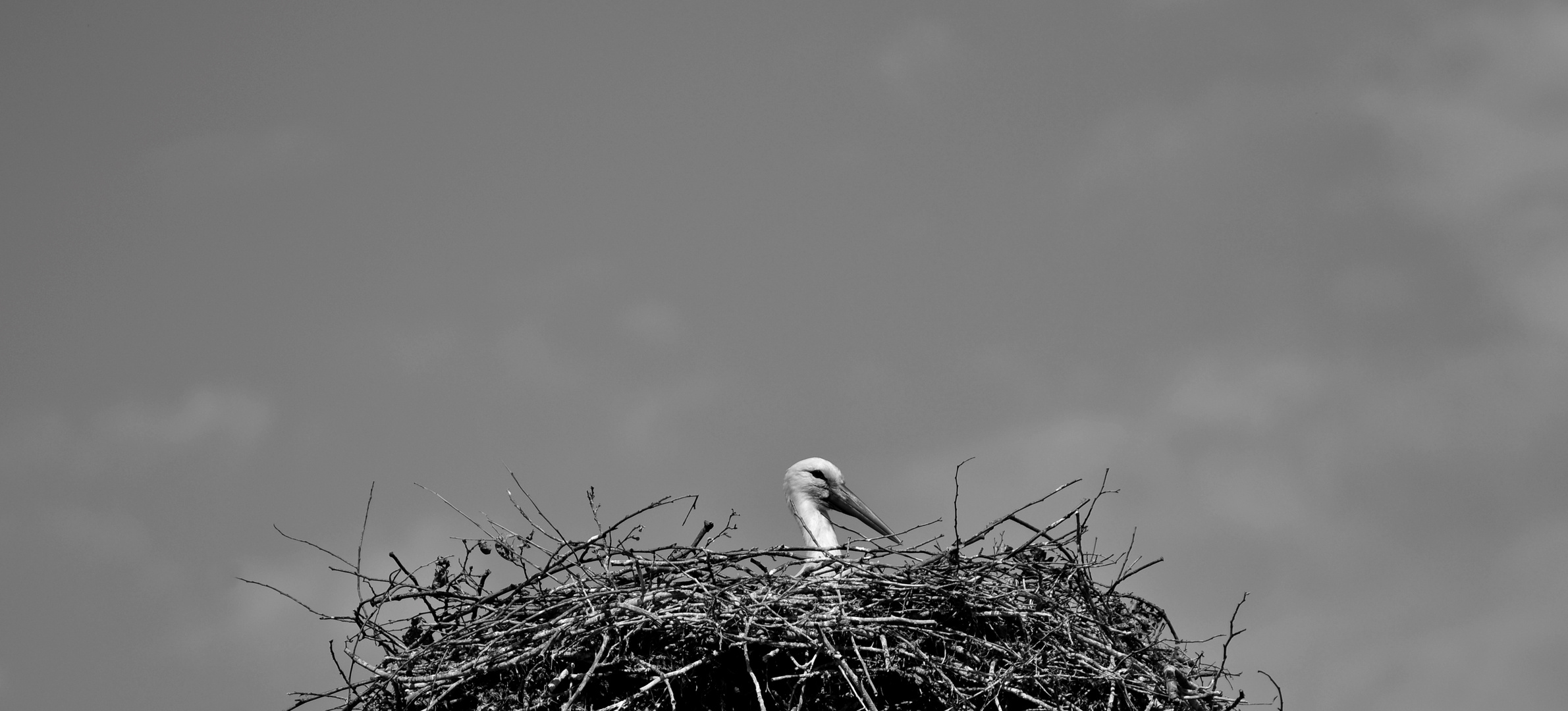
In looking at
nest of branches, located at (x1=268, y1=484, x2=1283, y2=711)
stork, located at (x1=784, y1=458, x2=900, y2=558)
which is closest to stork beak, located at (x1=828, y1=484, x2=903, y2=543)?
stork, located at (x1=784, y1=458, x2=900, y2=558)

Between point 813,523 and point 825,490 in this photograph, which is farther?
point 825,490

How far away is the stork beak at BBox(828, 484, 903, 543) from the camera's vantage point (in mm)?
7234

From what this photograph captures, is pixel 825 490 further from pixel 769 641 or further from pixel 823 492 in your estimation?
pixel 769 641

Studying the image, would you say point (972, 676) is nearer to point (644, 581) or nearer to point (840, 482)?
point (644, 581)

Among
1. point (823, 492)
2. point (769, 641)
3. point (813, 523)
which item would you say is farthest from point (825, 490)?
point (769, 641)

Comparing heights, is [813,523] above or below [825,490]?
below

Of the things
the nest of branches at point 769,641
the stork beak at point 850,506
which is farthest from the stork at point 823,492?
the nest of branches at point 769,641

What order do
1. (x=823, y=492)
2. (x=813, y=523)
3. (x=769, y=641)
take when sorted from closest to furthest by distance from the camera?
(x=769, y=641) < (x=813, y=523) < (x=823, y=492)

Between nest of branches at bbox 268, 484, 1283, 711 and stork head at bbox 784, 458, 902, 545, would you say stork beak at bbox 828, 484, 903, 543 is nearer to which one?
stork head at bbox 784, 458, 902, 545

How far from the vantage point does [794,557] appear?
484 cm

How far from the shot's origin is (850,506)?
725cm

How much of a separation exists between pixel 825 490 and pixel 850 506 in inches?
5.5

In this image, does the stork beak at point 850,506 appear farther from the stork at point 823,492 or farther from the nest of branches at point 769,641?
the nest of branches at point 769,641

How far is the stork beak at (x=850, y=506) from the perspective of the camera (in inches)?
285
